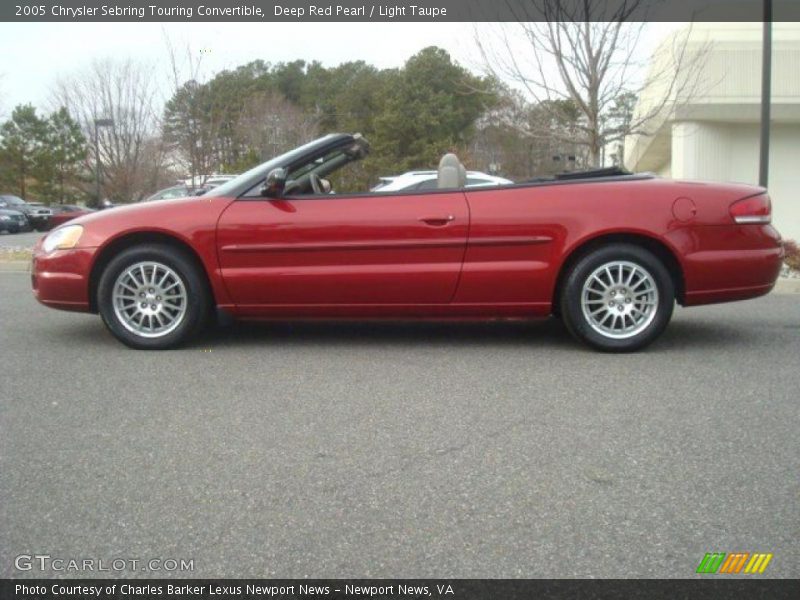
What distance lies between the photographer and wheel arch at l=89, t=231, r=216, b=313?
5.87 metres

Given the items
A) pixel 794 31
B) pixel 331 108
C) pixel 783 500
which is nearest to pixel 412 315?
pixel 783 500

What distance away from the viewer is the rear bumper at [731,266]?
5695 millimetres

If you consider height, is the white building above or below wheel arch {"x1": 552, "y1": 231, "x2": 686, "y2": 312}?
above

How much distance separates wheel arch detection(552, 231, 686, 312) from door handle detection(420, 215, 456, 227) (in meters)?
0.83

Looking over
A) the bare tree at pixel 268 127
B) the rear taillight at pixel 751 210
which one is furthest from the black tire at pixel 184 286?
the bare tree at pixel 268 127

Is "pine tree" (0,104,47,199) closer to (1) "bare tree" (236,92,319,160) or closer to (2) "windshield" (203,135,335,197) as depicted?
(1) "bare tree" (236,92,319,160)

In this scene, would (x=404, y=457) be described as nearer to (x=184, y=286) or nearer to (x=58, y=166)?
(x=184, y=286)

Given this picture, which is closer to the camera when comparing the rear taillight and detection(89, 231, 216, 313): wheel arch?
the rear taillight

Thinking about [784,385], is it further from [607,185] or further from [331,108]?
[331,108]

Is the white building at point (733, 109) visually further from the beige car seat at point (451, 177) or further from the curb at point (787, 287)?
the beige car seat at point (451, 177)

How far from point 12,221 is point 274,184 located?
2741 cm

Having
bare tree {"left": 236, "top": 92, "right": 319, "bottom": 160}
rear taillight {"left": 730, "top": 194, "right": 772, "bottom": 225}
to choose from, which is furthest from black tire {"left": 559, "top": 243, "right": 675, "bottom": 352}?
bare tree {"left": 236, "top": 92, "right": 319, "bottom": 160}

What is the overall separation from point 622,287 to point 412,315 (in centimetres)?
146

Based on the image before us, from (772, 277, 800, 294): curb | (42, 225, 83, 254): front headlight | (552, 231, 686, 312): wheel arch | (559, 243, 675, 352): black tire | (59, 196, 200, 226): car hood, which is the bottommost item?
(772, 277, 800, 294): curb
